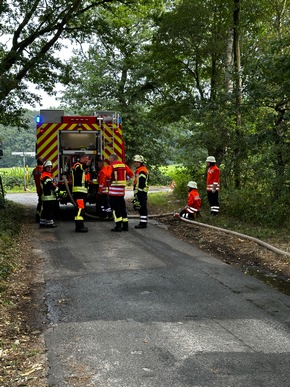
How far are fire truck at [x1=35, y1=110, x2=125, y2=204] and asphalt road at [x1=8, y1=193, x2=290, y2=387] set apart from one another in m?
5.28

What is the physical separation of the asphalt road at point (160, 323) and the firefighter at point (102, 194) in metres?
4.78

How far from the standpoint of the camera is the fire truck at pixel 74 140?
523 inches

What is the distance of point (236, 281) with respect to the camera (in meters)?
6.61

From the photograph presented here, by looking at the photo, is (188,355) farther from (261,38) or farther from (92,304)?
(261,38)

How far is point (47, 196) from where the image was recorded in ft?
38.1

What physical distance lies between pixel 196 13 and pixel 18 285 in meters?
11.4

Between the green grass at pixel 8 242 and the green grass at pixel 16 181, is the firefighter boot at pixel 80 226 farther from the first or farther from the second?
the green grass at pixel 16 181

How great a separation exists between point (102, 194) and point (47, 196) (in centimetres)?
200

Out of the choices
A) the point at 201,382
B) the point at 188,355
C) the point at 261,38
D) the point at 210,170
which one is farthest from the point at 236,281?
the point at 261,38

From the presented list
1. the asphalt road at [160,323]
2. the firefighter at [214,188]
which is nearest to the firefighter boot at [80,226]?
the asphalt road at [160,323]

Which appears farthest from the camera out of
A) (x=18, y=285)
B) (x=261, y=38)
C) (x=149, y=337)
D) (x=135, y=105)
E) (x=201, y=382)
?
(x=135, y=105)

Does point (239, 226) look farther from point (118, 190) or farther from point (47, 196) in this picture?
point (47, 196)

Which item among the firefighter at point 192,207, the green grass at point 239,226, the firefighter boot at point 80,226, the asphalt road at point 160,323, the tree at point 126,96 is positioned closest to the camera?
the asphalt road at point 160,323

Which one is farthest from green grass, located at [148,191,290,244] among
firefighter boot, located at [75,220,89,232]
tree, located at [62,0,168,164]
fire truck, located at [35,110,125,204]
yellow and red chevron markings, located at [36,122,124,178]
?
tree, located at [62,0,168,164]
